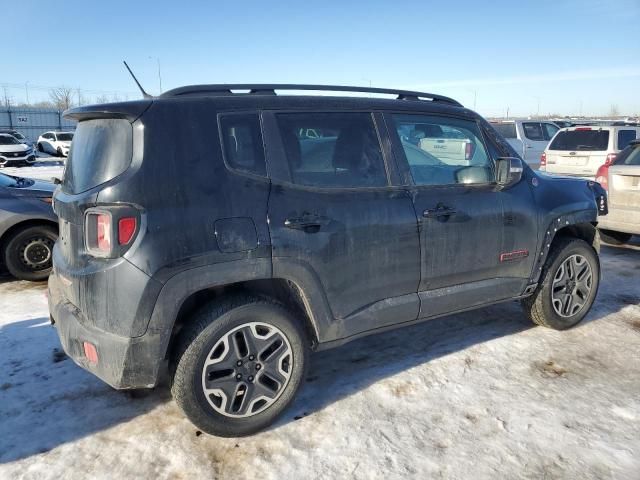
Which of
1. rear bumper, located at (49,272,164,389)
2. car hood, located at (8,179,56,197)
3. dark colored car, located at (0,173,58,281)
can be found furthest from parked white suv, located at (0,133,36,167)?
rear bumper, located at (49,272,164,389)

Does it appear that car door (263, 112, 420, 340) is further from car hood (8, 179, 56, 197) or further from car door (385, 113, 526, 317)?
car hood (8, 179, 56, 197)

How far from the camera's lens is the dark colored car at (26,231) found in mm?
5844

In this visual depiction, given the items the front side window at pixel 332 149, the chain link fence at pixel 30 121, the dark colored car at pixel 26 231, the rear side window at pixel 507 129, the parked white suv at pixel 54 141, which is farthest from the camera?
the chain link fence at pixel 30 121

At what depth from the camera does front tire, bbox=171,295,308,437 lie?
8.96 ft

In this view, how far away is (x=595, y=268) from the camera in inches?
177

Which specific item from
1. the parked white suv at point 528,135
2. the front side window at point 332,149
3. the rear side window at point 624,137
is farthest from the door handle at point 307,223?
the parked white suv at point 528,135

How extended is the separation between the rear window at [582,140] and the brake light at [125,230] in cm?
1135

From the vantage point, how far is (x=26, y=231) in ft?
19.4

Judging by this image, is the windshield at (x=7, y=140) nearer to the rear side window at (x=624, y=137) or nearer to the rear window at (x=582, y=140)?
the rear window at (x=582, y=140)

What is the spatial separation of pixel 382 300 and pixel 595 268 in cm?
232

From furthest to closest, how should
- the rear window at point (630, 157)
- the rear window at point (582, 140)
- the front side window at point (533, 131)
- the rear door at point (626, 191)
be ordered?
the front side window at point (533, 131) → the rear window at point (582, 140) → the rear window at point (630, 157) → the rear door at point (626, 191)

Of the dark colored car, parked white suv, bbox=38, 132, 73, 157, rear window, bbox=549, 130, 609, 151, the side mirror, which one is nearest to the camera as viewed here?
the side mirror

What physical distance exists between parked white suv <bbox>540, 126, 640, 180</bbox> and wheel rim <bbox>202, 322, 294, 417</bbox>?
10183mm

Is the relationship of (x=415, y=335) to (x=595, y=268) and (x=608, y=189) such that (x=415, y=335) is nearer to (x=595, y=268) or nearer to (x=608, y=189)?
(x=595, y=268)
